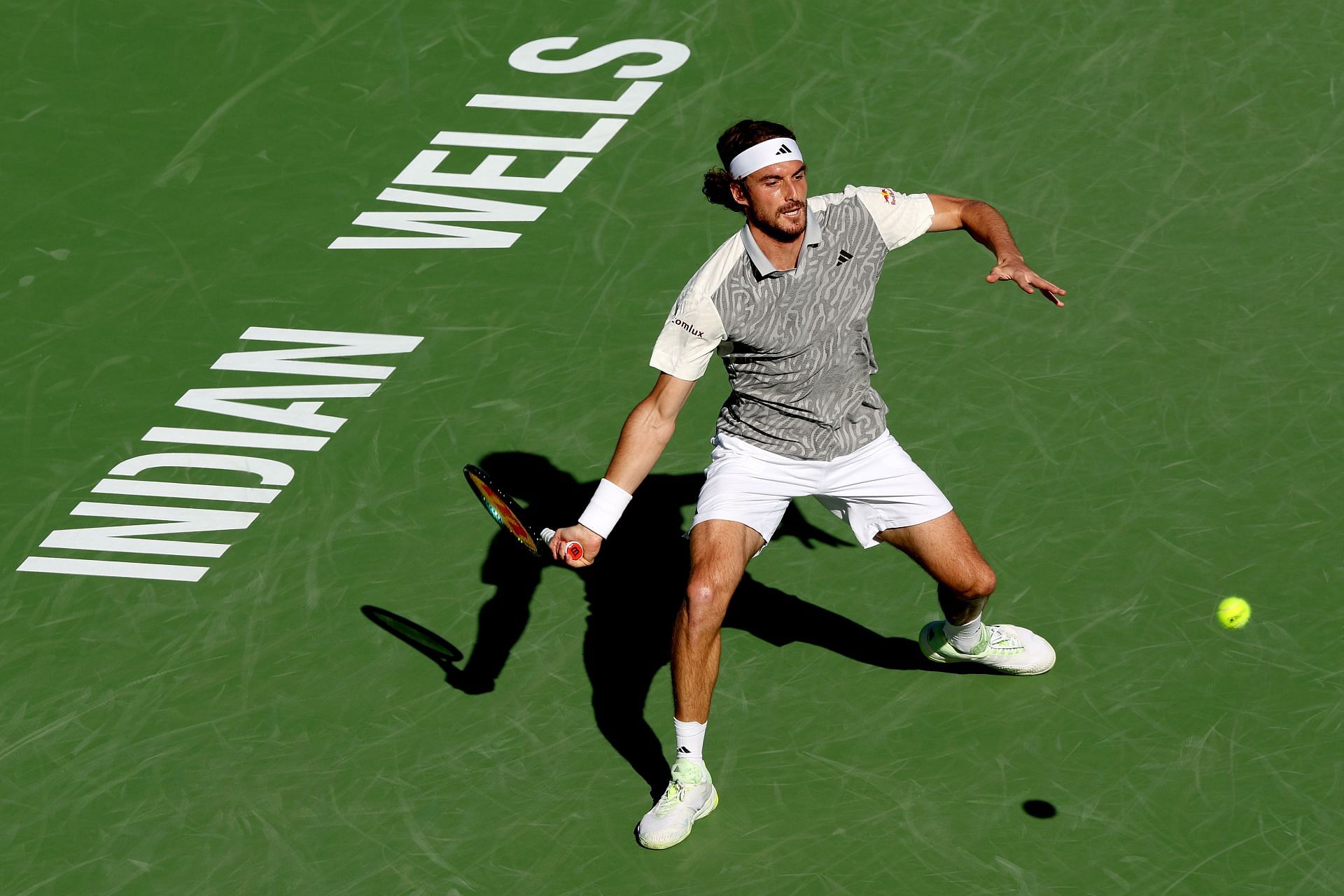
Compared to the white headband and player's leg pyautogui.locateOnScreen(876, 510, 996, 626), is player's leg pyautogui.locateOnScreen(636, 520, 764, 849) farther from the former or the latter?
the white headband

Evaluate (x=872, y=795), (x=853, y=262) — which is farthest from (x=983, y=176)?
(x=872, y=795)

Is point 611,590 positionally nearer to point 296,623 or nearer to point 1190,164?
point 296,623

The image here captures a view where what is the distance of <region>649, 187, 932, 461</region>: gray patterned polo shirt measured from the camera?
758 centimetres

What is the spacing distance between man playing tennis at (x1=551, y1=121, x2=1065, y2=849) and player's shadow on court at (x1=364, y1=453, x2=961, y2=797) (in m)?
0.51

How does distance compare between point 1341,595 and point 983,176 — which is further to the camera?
point 983,176

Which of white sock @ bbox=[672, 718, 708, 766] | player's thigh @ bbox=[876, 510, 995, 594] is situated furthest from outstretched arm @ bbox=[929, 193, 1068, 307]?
Answer: white sock @ bbox=[672, 718, 708, 766]

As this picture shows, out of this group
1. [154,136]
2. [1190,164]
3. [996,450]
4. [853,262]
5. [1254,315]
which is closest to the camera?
[853,262]

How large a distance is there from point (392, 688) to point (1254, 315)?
15.5ft

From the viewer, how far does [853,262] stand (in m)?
7.75

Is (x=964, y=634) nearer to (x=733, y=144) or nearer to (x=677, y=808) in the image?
(x=677, y=808)

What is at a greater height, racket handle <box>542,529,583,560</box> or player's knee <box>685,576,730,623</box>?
racket handle <box>542,529,583,560</box>

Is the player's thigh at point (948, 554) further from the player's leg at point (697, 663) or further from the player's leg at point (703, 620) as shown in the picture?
the player's leg at point (703, 620)

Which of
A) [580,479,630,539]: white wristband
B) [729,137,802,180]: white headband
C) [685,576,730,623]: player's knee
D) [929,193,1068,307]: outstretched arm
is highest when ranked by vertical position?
[729,137,802,180]: white headband

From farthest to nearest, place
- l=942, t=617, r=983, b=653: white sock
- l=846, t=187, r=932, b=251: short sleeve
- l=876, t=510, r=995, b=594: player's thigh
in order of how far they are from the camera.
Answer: l=942, t=617, r=983, b=653: white sock → l=846, t=187, r=932, b=251: short sleeve → l=876, t=510, r=995, b=594: player's thigh
